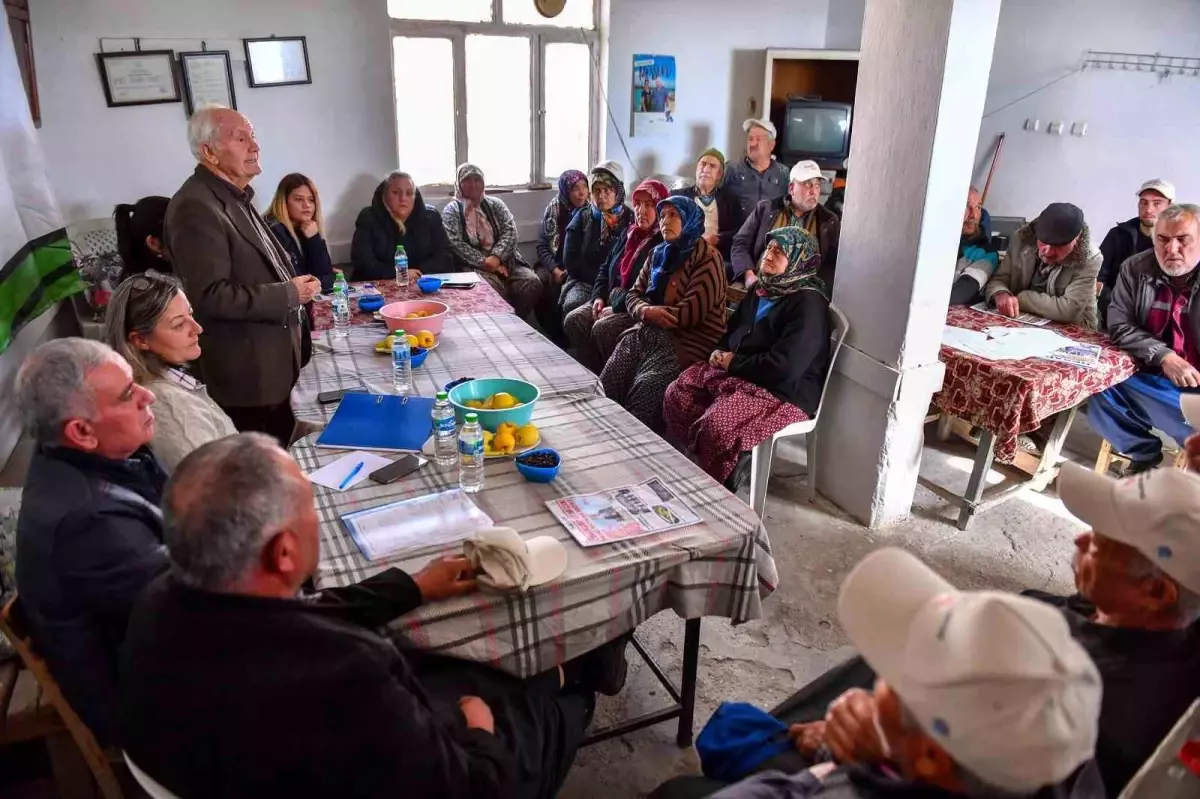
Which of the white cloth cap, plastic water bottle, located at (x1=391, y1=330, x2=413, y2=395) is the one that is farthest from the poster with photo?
the white cloth cap

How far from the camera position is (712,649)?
8.07ft

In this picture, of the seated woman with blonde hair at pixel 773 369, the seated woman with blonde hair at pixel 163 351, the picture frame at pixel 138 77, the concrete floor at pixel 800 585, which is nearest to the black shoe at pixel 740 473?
the seated woman with blonde hair at pixel 773 369

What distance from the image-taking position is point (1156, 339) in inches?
121

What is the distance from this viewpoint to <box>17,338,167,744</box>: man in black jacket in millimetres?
1337

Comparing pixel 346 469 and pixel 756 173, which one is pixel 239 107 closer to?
pixel 756 173

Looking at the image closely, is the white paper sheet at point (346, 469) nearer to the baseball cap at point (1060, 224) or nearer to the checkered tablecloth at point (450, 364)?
the checkered tablecloth at point (450, 364)

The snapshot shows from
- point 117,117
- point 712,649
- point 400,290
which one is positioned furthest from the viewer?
point 117,117

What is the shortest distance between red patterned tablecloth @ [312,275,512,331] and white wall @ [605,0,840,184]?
2481 millimetres

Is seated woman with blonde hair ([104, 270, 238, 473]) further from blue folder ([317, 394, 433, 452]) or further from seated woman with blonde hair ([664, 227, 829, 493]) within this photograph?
seated woman with blonde hair ([664, 227, 829, 493])

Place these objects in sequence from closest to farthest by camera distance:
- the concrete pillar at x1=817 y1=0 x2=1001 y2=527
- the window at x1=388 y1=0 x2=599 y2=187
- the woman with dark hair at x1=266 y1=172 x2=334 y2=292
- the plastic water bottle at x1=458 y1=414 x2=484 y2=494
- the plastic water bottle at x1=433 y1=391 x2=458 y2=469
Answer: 1. the plastic water bottle at x1=458 y1=414 x2=484 y2=494
2. the plastic water bottle at x1=433 y1=391 x2=458 y2=469
3. the concrete pillar at x1=817 y1=0 x2=1001 y2=527
4. the woman with dark hair at x1=266 y1=172 x2=334 y2=292
5. the window at x1=388 y1=0 x2=599 y2=187

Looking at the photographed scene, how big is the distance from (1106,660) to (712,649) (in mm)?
1335

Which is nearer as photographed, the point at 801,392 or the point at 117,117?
the point at 801,392

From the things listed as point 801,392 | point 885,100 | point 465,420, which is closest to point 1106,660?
point 465,420

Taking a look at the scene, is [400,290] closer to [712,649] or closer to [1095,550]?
[712,649]
